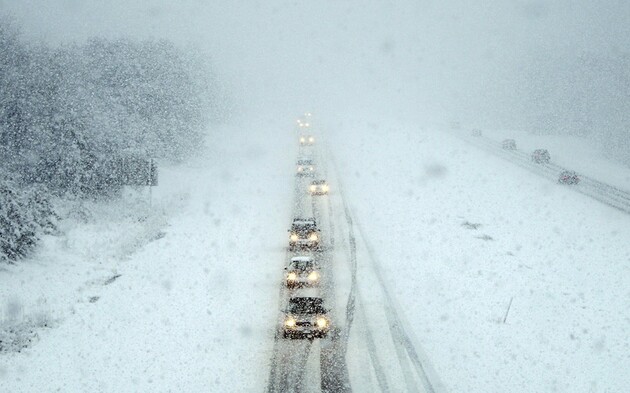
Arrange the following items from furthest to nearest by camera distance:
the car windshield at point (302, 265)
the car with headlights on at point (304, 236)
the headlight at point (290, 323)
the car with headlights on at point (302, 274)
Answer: the car with headlights on at point (304, 236), the car windshield at point (302, 265), the car with headlights on at point (302, 274), the headlight at point (290, 323)

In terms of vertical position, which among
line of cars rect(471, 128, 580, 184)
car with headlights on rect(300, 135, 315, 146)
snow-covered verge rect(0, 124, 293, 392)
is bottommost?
snow-covered verge rect(0, 124, 293, 392)

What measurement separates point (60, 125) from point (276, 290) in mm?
17084

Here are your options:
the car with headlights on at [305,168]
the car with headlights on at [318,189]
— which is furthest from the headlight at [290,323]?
the car with headlights on at [305,168]

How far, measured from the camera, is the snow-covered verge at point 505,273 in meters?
14.4

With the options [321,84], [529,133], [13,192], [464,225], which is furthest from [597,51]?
[321,84]

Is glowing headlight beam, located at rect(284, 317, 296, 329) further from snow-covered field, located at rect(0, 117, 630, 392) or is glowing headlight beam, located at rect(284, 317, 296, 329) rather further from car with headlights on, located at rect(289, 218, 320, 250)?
car with headlights on, located at rect(289, 218, 320, 250)

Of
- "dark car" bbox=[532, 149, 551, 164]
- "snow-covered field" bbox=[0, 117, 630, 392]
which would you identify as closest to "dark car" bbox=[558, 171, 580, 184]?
"snow-covered field" bbox=[0, 117, 630, 392]

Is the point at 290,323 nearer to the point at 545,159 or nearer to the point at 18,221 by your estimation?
the point at 18,221

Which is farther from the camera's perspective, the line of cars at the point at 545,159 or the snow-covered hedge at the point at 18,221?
the line of cars at the point at 545,159

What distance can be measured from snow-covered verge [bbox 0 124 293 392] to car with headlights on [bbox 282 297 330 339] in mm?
975

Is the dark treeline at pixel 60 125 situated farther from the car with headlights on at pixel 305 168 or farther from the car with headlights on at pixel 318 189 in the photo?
the car with headlights on at pixel 305 168

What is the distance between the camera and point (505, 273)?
70.3ft

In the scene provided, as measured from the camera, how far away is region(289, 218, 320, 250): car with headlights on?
74.5 ft

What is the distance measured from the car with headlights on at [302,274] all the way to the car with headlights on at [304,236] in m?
3.87
